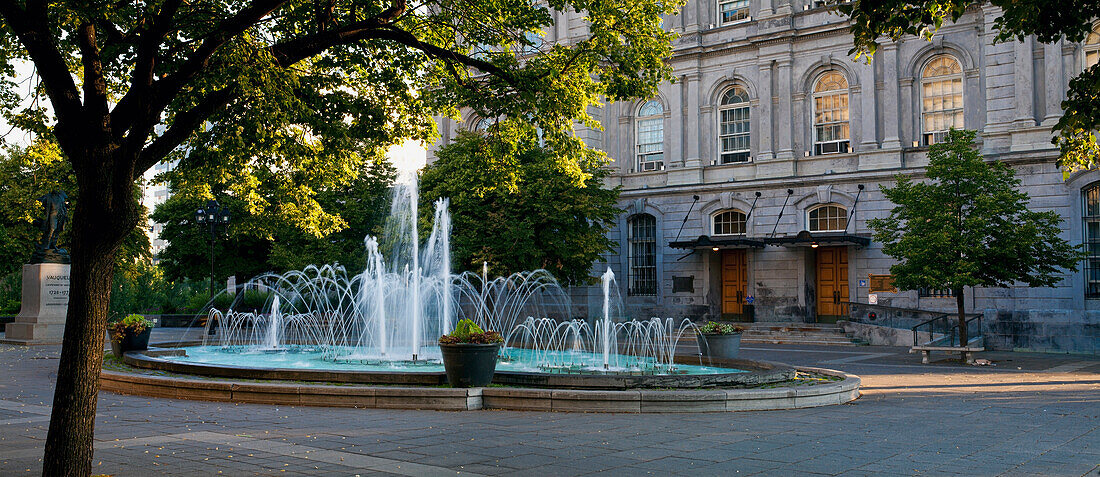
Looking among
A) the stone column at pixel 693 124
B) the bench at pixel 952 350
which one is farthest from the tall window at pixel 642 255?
the bench at pixel 952 350

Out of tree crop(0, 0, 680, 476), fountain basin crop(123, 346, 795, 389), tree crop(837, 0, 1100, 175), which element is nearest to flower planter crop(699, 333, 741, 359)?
fountain basin crop(123, 346, 795, 389)

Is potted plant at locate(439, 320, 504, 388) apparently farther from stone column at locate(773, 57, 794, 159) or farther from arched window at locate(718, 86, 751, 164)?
arched window at locate(718, 86, 751, 164)

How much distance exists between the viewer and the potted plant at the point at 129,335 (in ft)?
62.3

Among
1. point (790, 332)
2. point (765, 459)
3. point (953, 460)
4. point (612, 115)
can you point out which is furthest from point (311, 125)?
point (612, 115)

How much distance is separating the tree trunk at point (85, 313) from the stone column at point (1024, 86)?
99.8 ft

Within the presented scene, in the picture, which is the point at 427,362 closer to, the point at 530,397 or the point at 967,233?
the point at 530,397

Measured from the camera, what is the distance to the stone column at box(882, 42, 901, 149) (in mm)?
33688

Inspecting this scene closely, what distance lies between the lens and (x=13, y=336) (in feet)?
88.7

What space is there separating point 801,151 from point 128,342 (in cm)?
2602

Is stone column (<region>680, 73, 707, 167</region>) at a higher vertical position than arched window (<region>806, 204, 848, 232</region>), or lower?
higher

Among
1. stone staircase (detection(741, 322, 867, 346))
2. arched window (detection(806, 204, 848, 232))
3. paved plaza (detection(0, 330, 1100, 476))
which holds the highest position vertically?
arched window (detection(806, 204, 848, 232))

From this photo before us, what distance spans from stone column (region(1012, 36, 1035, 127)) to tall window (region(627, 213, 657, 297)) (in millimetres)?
14936

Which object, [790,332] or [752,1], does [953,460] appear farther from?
[752,1]

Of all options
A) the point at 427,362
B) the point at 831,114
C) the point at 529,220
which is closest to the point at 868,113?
the point at 831,114
